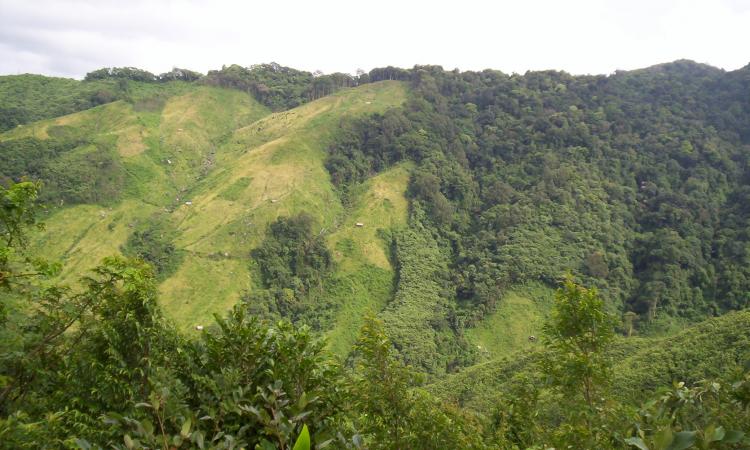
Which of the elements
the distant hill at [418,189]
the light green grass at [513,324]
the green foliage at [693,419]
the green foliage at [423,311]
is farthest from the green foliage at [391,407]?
the light green grass at [513,324]

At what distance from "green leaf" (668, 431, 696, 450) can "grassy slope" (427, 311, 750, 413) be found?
28.0 m

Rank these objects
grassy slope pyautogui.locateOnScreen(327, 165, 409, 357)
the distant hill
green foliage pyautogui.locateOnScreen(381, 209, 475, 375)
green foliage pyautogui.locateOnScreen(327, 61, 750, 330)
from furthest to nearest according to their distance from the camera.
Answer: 1. green foliage pyautogui.locateOnScreen(327, 61, 750, 330)
2. the distant hill
3. grassy slope pyautogui.locateOnScreen(327, 165, 409, 357)
4. green foliage pyautogui.locateOnScreen(381, 209, 475, 375)

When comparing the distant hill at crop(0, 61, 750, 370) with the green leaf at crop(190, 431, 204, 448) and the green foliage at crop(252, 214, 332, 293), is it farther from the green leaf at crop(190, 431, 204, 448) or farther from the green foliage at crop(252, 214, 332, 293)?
the green leaf at crop(190, 431, 204, 448)

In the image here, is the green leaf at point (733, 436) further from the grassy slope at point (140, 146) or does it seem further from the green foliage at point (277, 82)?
the green foliage at point (277, 82)

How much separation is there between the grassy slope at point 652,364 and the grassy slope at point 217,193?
43.7ft

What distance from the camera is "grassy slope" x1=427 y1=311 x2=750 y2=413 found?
3181 cm

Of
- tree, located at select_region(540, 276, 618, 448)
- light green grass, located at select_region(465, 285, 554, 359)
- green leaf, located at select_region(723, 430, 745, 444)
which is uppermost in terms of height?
green leaf, located at select_region(723, 430, 745, 444)

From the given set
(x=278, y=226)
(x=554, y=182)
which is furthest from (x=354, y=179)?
(x=554, y=182)

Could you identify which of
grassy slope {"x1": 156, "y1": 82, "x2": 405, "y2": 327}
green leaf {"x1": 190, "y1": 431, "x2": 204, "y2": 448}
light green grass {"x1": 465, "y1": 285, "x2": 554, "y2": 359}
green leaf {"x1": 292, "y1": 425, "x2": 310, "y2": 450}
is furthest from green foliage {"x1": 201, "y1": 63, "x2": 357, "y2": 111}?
green leaf {"x1": 292, "y1": 425, "x2": 310, "y2": 450}

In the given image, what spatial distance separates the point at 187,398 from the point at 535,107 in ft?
297

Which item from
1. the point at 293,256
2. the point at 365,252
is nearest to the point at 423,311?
the point at 365,252

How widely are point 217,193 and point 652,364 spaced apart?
5058 cm

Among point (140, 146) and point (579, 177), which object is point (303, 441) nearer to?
point (140, 146)

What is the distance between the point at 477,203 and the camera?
7181 centimetres
